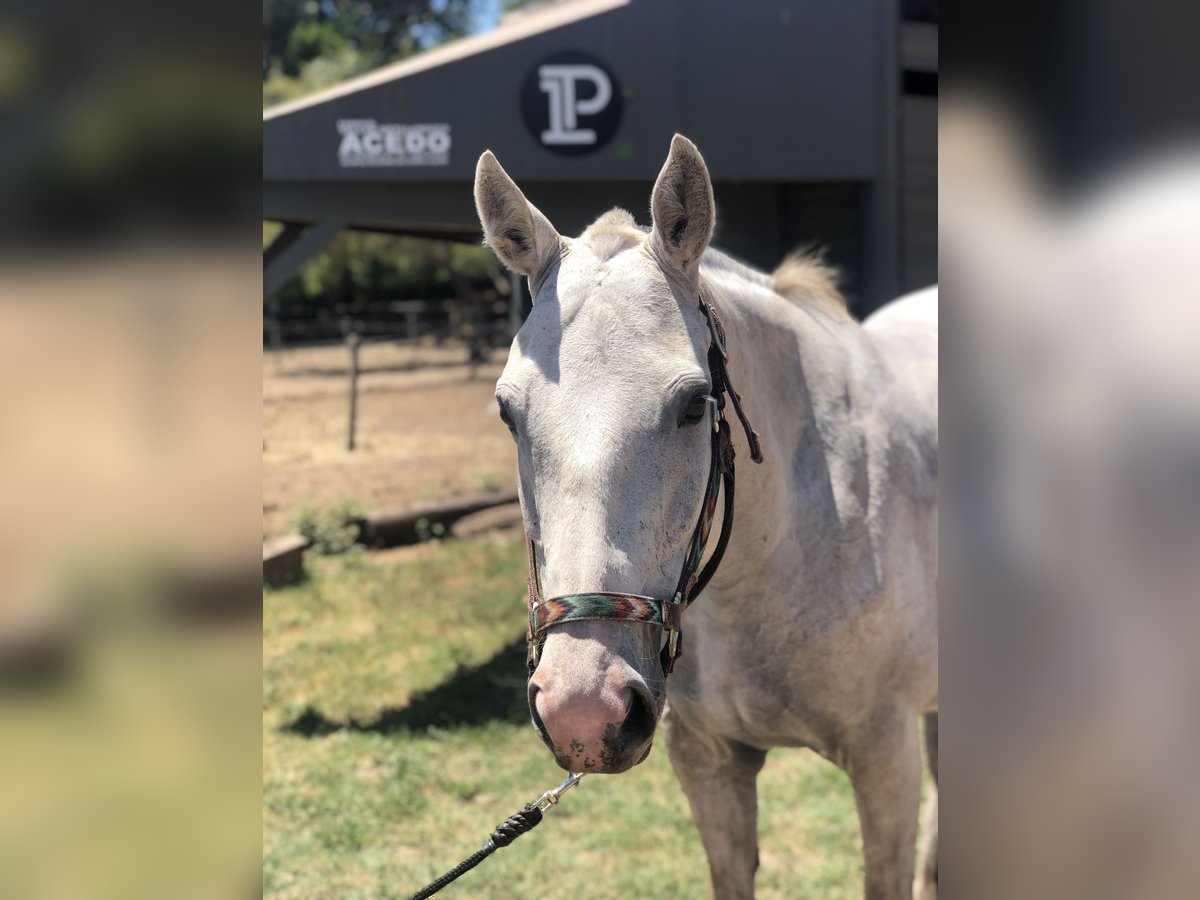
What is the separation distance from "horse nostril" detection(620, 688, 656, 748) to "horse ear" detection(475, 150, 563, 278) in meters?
0.78

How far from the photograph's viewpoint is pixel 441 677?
17.5 feet

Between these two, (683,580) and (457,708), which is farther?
(457,708)

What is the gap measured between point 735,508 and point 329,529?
232 inches

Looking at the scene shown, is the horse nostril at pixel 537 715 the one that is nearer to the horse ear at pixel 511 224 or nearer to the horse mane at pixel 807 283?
the horse ear at pixel 511 224

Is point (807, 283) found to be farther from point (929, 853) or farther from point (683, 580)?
point (929, 853)

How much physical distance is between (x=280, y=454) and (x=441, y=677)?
18.0ft

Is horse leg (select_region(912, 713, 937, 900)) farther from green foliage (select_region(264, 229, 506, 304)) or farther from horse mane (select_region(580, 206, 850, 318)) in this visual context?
green foliage (select_region(264, 229, 506, 304))

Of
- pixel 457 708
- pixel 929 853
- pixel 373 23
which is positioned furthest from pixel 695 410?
pixel 373 23

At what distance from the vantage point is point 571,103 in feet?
18.0

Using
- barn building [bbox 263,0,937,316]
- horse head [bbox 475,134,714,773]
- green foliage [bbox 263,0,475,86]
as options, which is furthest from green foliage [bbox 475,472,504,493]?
green foliage [bbox 263,0,475,86]

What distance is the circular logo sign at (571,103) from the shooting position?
5.46 metres
